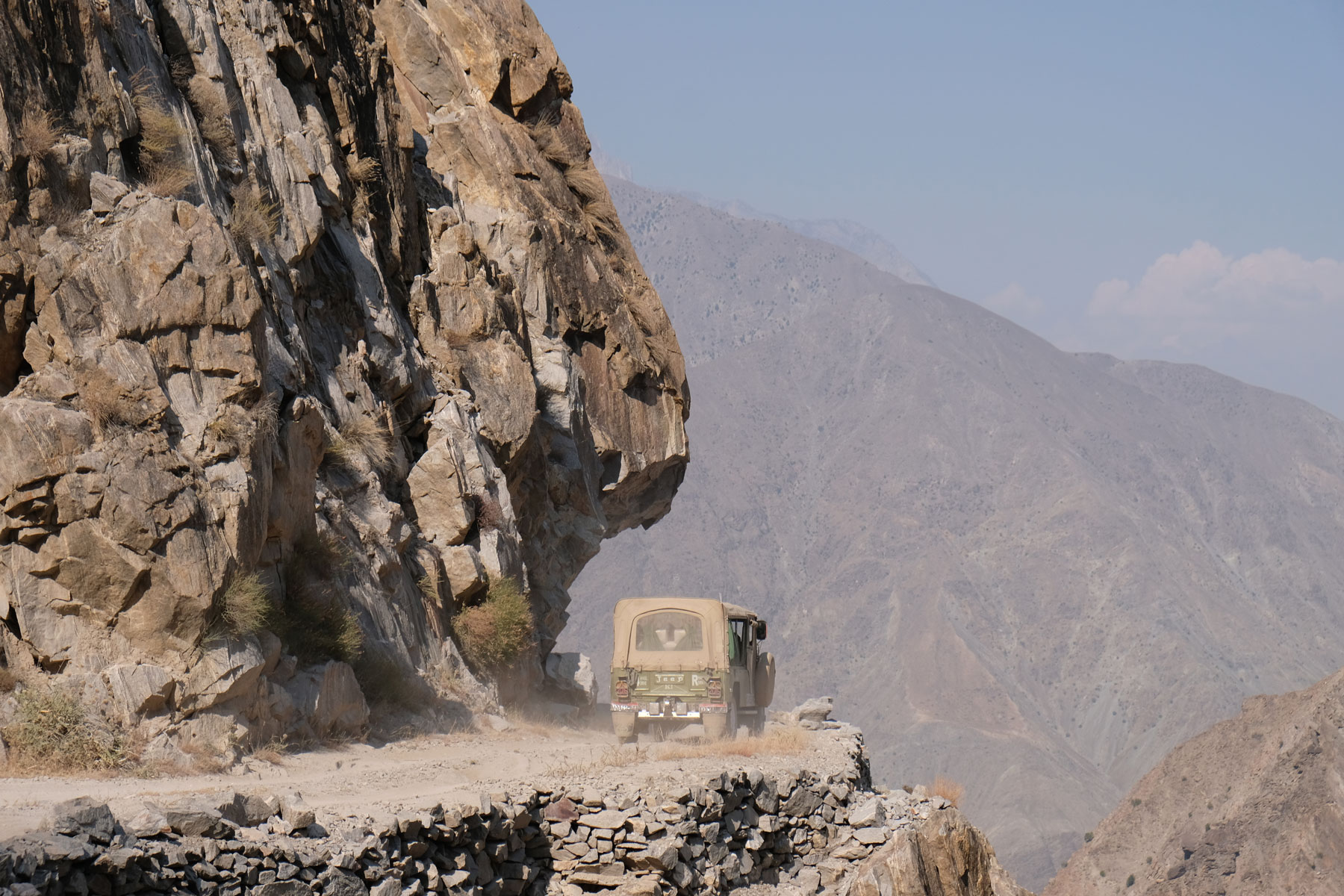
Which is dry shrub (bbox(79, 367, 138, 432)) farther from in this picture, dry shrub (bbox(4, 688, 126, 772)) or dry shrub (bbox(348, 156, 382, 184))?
dry shrub (bbox(348, 156, 382, 184))

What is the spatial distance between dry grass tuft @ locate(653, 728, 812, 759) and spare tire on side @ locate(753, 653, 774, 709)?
2870mm

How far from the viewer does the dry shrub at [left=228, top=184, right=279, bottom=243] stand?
17.4 m

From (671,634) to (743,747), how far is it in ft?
9.61

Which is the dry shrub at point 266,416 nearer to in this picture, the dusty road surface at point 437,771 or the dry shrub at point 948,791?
the dusty road surface at point 437,771

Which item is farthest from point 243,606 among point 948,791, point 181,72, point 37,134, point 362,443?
point 948,791

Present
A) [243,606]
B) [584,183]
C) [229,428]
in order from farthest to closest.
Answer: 1. [584,183]
2. [229,428]
3. [243,606]

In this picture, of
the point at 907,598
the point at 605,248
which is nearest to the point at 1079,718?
the point at 907,598

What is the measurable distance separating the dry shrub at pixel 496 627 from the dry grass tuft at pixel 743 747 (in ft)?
10.3

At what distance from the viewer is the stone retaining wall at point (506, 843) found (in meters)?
8.81

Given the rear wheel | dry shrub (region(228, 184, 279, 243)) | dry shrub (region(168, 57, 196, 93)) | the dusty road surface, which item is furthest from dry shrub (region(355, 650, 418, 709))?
dry shrub (region(168, 57, 196, 93))

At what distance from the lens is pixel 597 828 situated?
12.9 metres

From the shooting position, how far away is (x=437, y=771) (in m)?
14.0

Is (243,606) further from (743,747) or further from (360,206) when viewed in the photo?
(360,206)

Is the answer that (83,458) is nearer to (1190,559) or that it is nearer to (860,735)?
(860,735)
